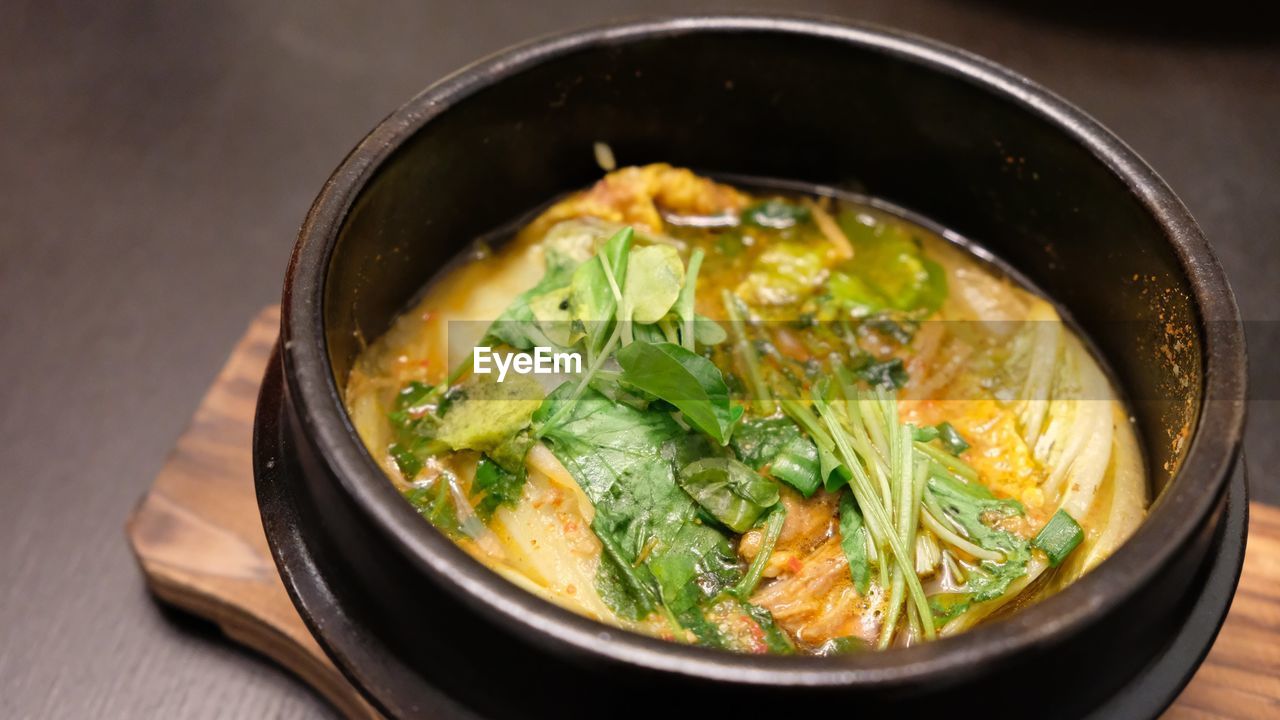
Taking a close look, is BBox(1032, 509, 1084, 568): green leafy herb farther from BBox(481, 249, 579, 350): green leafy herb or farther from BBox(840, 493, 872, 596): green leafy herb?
BBox(481, 249, 579, 350): green leafy herb

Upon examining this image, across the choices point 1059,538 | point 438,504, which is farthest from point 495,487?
point 1059,538

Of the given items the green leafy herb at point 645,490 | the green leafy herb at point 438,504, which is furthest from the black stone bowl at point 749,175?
the green leafy herb at point 645,490

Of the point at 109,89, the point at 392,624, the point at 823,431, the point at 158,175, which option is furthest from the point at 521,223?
the point at 109,89

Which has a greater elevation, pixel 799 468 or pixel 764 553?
pixel 799 468

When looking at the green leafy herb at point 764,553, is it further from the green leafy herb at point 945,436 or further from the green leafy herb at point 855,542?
the green leafy herb at point 945,436

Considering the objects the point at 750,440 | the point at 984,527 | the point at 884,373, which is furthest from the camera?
the point at 884,373

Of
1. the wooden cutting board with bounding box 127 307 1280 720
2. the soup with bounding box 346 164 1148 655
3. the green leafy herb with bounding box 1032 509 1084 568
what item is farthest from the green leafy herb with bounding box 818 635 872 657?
the wooden cutting board with bounding box 127 307 1280 720

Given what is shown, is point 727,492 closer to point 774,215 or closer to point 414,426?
point 414,426
